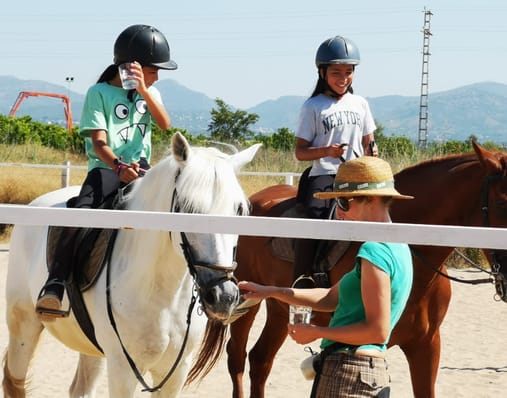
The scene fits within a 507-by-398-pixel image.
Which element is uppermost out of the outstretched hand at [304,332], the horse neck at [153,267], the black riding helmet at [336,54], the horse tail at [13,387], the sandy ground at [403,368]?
the black riding helmet at [336,54]

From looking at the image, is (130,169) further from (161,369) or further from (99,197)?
(161,369)

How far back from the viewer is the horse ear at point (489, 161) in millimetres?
5359

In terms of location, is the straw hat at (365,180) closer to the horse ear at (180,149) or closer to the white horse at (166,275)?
the white horse at (166,275)

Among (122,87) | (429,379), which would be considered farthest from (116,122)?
(429,379)

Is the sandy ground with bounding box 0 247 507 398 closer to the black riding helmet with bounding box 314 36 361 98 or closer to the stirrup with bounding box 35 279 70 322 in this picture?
the stirrup with bounding box 35 279 70 322

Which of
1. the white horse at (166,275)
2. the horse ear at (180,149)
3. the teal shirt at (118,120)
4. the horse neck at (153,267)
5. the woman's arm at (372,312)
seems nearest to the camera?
the woman's arm at (372,312)

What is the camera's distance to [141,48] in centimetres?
479

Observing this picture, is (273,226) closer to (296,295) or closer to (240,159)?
(296,295)

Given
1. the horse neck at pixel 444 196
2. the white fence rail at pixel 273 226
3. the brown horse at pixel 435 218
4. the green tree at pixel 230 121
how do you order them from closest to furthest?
the white fence rail at pixel 273 226 → the brown horse at pixel 435 218 → the horse neck at pixel 444 196 → the green tree at pixel 230 121

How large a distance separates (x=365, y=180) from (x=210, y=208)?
122 centimetres

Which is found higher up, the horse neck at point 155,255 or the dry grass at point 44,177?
the dry grass at point 44,177

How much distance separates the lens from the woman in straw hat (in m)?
2.80

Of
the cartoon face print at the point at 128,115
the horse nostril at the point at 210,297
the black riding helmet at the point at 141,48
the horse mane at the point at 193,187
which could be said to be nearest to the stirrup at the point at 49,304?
the horse mane at the point at 193,187

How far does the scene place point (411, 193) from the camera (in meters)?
5.65
